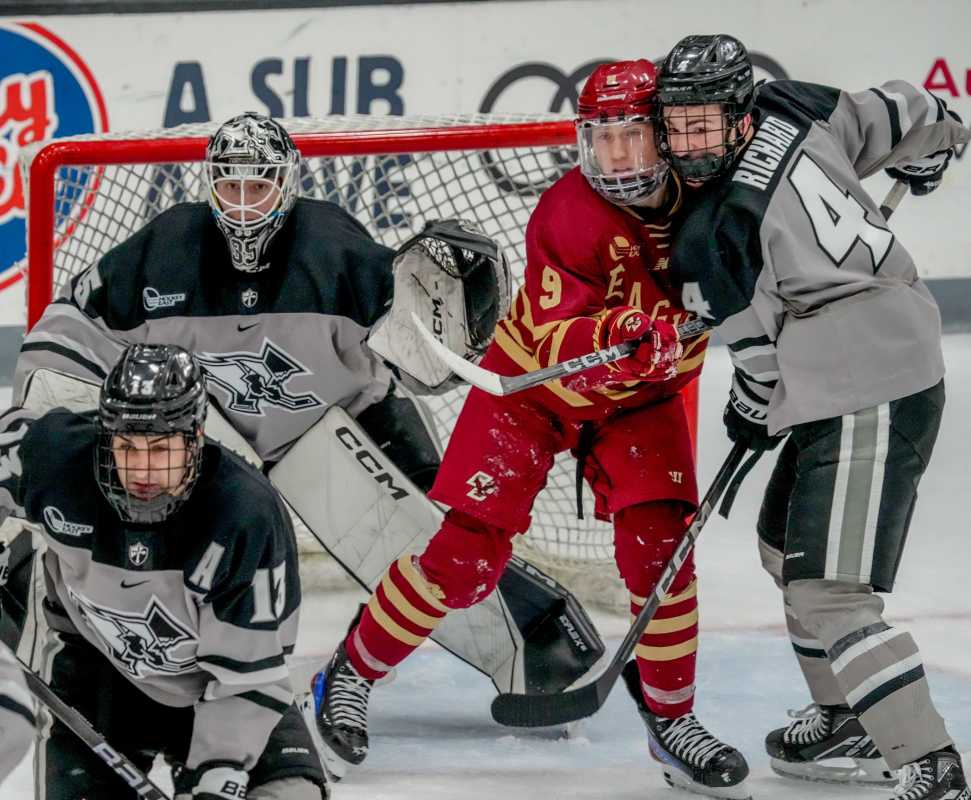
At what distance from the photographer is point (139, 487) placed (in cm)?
210

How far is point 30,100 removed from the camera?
4742 millimetres

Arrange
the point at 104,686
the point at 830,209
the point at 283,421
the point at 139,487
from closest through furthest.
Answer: the point at 139,487 → the point at 104,686 → the point at 830,209 → the point at 283,421

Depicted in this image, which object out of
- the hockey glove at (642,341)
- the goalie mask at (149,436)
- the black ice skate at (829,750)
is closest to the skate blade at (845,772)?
the black ice skate at (829,750)


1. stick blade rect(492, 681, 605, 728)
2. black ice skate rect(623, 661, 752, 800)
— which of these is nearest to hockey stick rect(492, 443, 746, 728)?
A: stick blade rect(492, 681, 605, 728)

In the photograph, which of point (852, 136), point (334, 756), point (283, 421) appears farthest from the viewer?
point (283, 421)

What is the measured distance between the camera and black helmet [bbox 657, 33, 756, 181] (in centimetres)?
245

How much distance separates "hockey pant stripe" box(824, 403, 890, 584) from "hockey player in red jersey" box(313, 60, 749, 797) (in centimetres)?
34

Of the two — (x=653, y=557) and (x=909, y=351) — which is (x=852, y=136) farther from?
(x=653, y=557)

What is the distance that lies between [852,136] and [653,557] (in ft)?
2.37

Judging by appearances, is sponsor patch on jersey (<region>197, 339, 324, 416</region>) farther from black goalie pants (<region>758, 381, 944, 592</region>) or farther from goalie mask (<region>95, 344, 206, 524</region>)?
black goalie pants (<region>758, 381, 944, 592</region>)

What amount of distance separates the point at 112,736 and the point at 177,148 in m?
1.34

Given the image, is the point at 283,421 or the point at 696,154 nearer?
the point at 696,154

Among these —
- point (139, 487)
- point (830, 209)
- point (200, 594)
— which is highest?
point (830, 209)

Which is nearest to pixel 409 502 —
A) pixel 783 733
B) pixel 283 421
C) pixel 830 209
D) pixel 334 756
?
pixel 283 421
